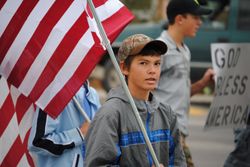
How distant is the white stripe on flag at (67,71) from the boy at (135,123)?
34cm

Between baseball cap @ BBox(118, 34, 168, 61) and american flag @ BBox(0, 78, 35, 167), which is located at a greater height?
baseball cap @ BBox(118, 34, 168, 61)

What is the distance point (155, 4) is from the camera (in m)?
22.0

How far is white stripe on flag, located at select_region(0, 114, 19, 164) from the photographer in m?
5.01

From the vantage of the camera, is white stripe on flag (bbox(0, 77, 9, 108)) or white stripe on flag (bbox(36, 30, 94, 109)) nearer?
white stripe on flag (bbox(36, 30, 94, 109))

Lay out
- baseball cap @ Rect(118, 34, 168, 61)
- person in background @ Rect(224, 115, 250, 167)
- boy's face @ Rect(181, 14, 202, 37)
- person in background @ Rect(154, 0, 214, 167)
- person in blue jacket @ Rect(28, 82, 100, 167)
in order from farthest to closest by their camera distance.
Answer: boy's face @ Rect(181, 14, 202, 37), person in background @ Rect(154, 0, 214, 167), person in background @ Rect(224, 115, 250, 167), person in blue jacket @ Rect(28, 82, 100, 167), baseball cap @ Rect(118, 34, 168, 61)

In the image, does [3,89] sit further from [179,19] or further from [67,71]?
[179,19]

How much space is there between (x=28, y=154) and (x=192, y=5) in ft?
6.86

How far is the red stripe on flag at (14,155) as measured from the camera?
16.6 feet

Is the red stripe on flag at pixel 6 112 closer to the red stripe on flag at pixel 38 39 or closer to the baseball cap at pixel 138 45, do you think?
the red stripe on flag at pixel 38 39

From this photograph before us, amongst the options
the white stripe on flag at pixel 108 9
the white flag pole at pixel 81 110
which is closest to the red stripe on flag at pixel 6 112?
the white flag pole at pixel 81 110

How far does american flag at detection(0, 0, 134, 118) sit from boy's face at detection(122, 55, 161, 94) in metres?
0.32

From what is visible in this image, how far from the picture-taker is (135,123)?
Result: 13.6 feet

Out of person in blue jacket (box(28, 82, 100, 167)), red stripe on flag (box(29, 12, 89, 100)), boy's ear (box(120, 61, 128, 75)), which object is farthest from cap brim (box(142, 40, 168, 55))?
person in blue jacket (box(28, 82, 100, 167))

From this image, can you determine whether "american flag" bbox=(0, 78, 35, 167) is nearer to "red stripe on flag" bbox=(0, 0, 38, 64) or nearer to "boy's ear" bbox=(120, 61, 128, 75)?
"red stripe on flag" bbox=(0, 0, 38, 64)
